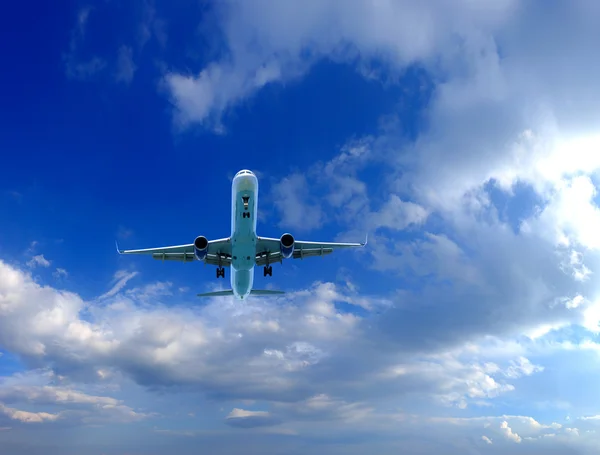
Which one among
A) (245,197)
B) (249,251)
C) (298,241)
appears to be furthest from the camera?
(298,241)

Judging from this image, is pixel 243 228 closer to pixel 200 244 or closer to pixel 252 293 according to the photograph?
pixel 200 244

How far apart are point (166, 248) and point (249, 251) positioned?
1193 centimetres

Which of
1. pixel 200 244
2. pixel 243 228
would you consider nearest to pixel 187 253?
pixel 200 244

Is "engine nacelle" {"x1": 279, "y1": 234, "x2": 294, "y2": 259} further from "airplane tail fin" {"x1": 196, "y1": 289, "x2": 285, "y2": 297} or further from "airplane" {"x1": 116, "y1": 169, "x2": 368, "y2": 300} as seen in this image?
"airplane tail fin" {"x1": 196, "y1": 289, "x2": 285, "y2": 297}

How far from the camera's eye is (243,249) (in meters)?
58.0

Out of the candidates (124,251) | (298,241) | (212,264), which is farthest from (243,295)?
(124,251)

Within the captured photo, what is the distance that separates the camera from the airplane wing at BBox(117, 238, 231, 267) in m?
63.0

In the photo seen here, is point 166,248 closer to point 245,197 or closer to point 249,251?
point 249,251

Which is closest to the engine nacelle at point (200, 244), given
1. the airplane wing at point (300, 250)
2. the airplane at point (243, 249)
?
the airplane at point (243, 249)

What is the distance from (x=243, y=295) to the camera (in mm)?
66500

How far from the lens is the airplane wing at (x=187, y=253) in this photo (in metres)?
63.0

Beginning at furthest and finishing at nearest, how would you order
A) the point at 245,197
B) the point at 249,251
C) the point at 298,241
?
the point at 298,241
the point at 249,251
the point at 245,197

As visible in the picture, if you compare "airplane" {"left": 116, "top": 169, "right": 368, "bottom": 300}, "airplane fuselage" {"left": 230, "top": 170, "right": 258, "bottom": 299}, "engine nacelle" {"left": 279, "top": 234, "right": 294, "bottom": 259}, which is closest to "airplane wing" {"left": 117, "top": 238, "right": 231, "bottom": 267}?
"airplane" {"left": 116, "top": 169, "right": 368, "bottom": 300}

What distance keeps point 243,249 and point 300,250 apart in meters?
9.86
